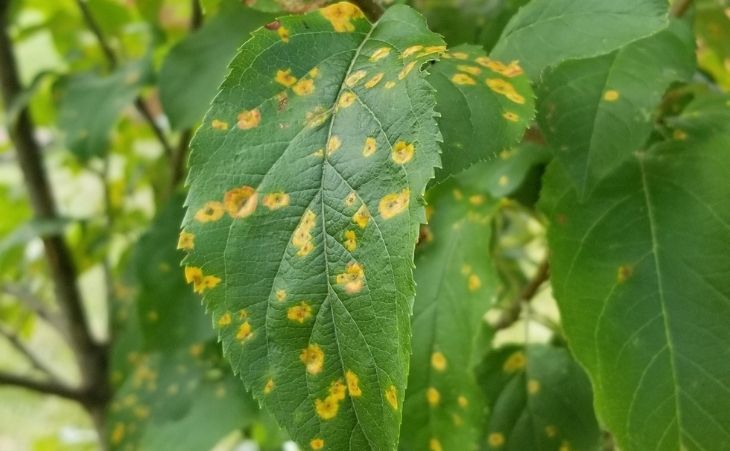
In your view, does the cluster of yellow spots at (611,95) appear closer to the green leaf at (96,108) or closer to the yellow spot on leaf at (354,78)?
the yellow spot on leaf at (354,78)

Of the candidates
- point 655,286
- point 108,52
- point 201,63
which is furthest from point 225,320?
point 108,52

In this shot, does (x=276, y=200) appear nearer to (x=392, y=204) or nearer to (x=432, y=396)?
(x=392, y=204)

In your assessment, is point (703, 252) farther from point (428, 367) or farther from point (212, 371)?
point (212, 371)

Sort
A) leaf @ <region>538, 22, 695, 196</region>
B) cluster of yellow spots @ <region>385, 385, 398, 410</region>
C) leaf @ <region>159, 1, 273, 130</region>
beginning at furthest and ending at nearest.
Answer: leaf @ <region>159, 1, 273, 130</region>
leaf @ <region>538, 22, 695, 196</region>
cluster of yellow spots @ <region>385, 385, 398, 410</region>

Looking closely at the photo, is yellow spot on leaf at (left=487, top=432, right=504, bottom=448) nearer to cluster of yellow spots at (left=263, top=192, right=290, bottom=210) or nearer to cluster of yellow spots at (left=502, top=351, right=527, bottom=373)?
cluster of yellow spots at (left=502, top=351, right=527, bottom=373)

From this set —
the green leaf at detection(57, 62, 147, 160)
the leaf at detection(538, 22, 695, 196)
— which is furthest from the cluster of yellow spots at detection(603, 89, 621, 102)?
the green leaf at detection(57, 62, 147, 160)

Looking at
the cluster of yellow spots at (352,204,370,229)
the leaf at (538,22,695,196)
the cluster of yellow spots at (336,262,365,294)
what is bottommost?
the leaf at (538,22,695,196)
